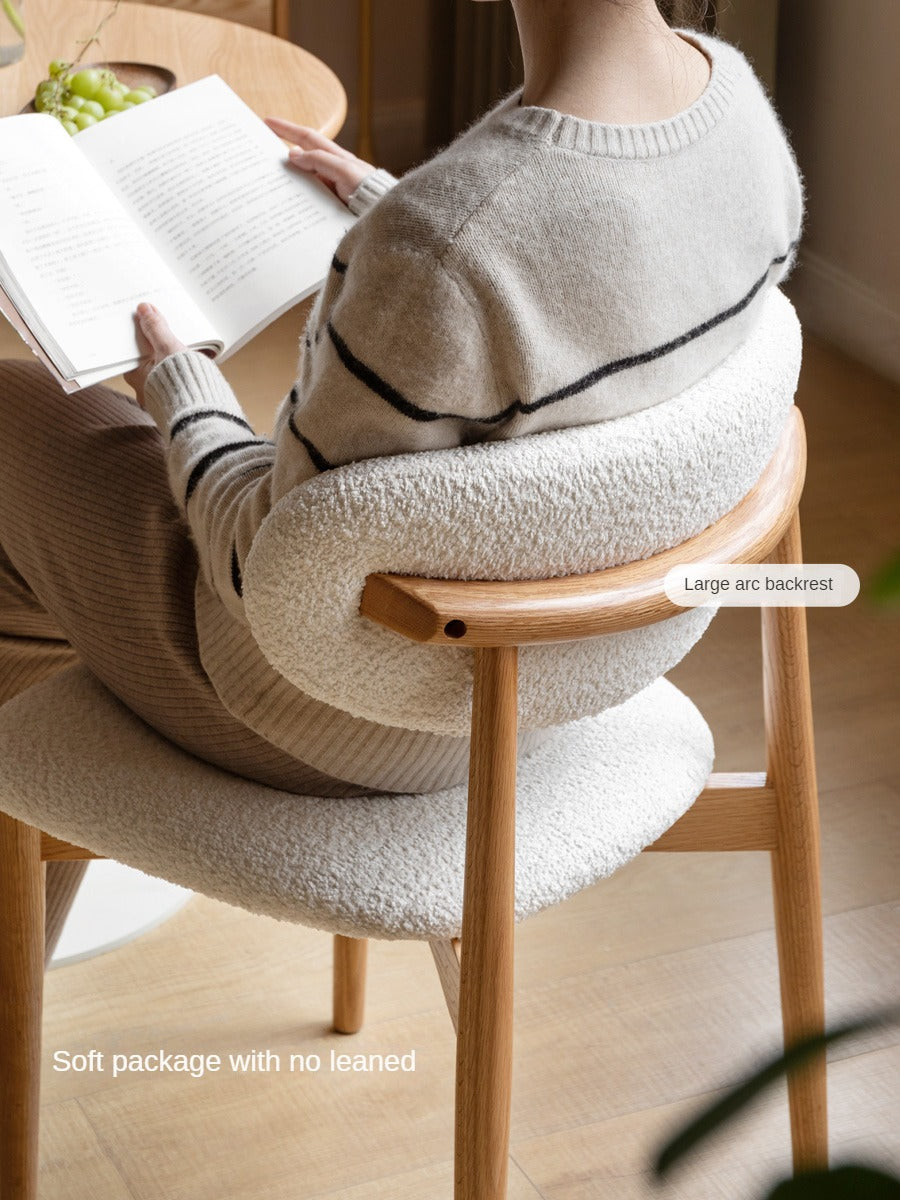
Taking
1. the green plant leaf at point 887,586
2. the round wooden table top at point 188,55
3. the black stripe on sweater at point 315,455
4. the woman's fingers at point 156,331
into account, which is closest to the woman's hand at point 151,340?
the woman's fingers at point 156,331

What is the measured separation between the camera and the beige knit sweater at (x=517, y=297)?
0.71 meters

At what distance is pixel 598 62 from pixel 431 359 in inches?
8.2

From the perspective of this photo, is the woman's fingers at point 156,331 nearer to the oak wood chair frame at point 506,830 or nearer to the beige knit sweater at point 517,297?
the beige knit sweater at point 517,297

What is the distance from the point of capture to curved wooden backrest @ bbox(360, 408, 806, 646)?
2.47 feet

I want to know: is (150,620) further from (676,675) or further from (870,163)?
(870,163)

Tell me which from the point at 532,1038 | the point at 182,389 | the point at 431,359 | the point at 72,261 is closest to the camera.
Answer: the point at 431,359

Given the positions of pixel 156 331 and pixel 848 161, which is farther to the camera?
pixel 848 161

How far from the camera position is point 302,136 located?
1.27m

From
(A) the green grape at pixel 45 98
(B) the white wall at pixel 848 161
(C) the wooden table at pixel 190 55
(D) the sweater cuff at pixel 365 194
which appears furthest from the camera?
(B) the white wall at pixel 848 161

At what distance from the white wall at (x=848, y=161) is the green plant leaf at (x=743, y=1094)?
2535 millimetres

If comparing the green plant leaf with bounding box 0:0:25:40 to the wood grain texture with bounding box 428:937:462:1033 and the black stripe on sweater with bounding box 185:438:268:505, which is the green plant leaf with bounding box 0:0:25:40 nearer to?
the black stripe on sweater with bounding box 185:438:268:505

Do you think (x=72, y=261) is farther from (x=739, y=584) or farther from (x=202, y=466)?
(x=739, y=584)

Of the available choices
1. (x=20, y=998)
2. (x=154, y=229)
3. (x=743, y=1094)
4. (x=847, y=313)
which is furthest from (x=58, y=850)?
(x=847, y=313)

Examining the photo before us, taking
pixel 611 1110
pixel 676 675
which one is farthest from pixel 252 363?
pixel 611 1110
